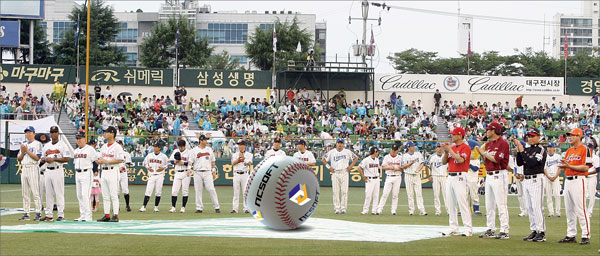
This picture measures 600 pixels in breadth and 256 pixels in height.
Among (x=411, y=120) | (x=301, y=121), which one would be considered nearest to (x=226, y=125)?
(x=301, y=121)

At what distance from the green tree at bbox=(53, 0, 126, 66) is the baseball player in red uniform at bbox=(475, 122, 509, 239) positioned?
54.9 meters

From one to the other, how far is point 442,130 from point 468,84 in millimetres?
7427

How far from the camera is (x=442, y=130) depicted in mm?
42719

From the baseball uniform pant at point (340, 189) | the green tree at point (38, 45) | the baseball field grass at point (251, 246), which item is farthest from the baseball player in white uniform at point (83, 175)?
the green tree at point (38, 45)

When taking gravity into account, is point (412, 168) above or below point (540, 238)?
above

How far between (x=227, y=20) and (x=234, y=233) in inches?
3506

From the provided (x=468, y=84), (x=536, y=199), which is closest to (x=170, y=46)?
(x=468, y=84)

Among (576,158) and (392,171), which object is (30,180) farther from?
(576,158)

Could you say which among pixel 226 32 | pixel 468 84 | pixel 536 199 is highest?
pixel 226 32

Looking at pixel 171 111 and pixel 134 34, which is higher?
pixel 134 34

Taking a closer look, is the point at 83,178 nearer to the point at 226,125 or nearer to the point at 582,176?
the point at 582,176

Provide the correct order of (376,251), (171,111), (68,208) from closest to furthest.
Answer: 1. (376,251)
2. (68,208)
3. (171,111)

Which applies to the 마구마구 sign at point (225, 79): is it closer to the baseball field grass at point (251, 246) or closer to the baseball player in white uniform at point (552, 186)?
the baseball player in white uniform at point (552, 186)

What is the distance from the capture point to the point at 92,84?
44875 millimetres
